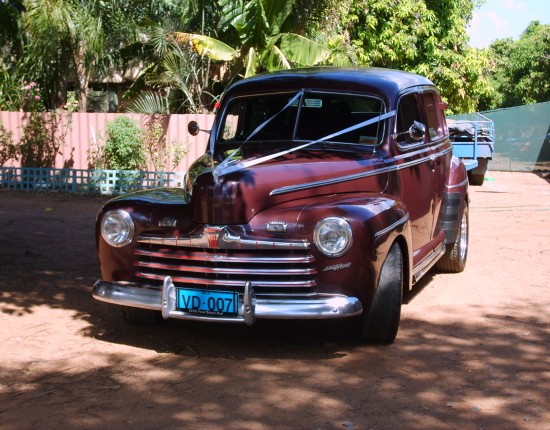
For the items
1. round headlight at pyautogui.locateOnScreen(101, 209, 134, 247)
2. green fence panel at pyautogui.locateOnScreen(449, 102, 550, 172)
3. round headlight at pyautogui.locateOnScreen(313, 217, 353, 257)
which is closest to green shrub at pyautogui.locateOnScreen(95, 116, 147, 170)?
round headlight at pyautogui.locateOnScreen(101, 209, 134, 247)

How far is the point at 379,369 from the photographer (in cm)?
475

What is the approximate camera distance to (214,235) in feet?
15.6

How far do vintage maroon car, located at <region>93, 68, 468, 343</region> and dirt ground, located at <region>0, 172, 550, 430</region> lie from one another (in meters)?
0.35

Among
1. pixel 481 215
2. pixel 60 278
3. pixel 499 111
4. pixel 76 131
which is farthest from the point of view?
pixel 499 111

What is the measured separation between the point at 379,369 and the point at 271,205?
123cm

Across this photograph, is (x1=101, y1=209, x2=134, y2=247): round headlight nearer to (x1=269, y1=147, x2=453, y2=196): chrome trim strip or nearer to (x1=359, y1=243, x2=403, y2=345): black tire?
(x1=269, y1=147, x2=453, y2=196): chrome trim strip

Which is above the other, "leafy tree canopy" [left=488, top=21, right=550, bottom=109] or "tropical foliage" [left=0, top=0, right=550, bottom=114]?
"leafy tree canopy" [left=488, top=21, right=550, bottom=109]

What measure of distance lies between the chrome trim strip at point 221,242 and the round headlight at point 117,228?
17 cm

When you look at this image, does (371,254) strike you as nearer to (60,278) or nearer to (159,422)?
(159,422)

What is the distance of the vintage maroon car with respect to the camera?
465 centimetres

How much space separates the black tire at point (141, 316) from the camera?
5508 millimetres

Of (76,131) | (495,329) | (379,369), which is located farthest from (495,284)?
(76,131)

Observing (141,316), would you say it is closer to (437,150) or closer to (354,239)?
(354,239)

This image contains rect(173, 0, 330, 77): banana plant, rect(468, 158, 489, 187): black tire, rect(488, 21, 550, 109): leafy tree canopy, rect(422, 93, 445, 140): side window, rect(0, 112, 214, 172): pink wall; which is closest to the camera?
rect(422, 93, 445, 140): side window
